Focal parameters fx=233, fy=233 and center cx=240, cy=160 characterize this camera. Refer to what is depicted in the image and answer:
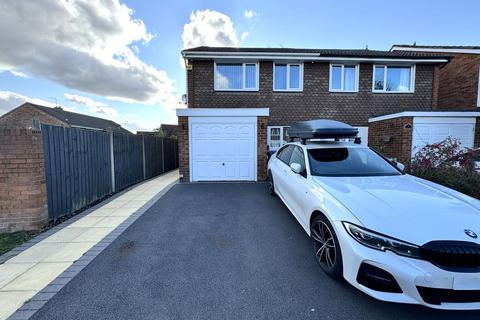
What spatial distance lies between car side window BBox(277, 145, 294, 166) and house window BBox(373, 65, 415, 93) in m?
7.21

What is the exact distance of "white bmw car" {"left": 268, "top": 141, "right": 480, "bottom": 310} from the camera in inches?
76.9

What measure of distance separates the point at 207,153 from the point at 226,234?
4.63 m

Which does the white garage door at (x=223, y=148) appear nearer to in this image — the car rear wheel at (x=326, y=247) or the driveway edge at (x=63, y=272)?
the driveway edge at (x=63, y=272)

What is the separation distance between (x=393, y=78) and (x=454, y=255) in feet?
35.5

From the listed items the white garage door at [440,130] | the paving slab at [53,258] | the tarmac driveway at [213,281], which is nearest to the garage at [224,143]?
the paving slab at [53,258]

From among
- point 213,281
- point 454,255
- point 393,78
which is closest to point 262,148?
point 213,281

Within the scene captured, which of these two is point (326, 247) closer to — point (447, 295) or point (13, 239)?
point (447, 295)

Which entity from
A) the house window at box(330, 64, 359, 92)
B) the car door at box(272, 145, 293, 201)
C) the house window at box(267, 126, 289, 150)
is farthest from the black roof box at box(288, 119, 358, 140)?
the house window at box(330, 64, 359, 92)

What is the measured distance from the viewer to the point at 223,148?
8352 mm

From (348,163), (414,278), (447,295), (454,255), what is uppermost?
(348,163)

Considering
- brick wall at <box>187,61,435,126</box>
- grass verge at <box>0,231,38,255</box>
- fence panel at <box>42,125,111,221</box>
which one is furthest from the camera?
brick wall at <box>187,61,435,126</box>

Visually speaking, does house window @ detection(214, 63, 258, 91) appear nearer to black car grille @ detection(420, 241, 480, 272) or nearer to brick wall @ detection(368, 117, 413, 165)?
brick wall @ detection(368, 117, 413, 165)

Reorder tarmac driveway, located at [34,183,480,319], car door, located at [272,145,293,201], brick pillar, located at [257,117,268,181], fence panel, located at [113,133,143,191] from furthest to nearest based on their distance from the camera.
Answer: brick pillar, located at [257,117,268,181]
fence panel, located at [113,133,143,191]
car door, located at [272,145,293,201]
tarmac driveway, located at [34,183,480,319]

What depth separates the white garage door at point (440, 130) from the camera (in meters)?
8.55
